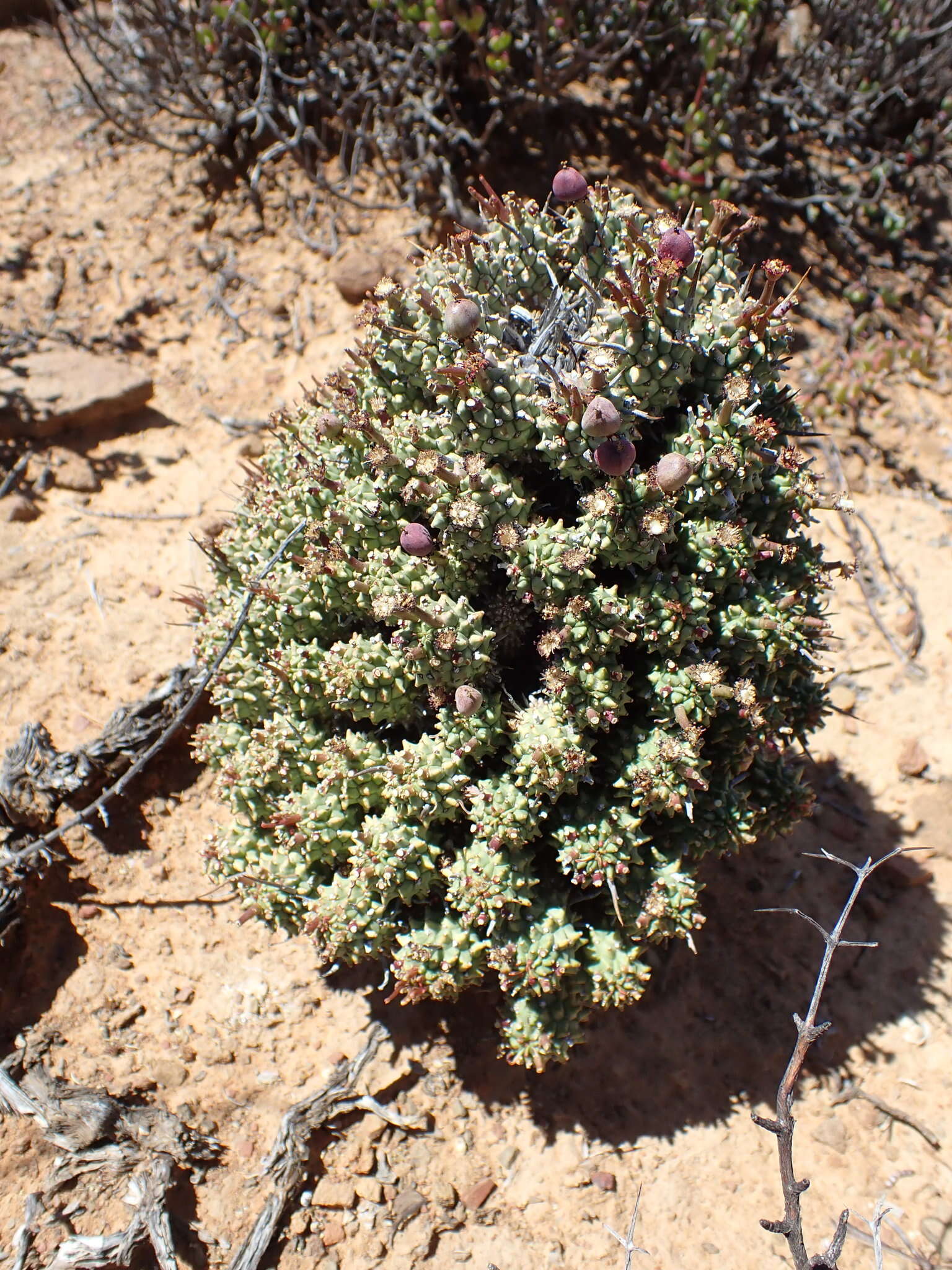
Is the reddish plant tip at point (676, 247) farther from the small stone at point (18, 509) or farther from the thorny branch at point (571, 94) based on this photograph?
the small stone at point (18, 509)

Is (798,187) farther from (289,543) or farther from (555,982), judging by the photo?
(555,982)

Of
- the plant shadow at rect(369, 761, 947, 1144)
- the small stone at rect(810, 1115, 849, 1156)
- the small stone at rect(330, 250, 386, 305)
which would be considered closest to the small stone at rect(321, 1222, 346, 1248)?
the plant shadow at rect(369, 761, 947, 1144)

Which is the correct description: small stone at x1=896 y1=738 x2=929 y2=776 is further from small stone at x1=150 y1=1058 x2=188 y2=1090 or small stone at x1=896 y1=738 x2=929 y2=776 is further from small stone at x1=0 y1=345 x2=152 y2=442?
small stone at x1=0 y1=345 x2=152 y2=442

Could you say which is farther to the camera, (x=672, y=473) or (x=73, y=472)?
(x=73, y=472)

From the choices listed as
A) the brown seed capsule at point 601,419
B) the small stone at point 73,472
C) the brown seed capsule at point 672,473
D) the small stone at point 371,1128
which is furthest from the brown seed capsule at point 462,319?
the small stone at point 73,472

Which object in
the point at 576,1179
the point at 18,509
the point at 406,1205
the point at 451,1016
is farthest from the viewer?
the point at 18,509

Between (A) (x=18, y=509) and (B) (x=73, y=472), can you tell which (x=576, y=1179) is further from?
(B) (x=73, y=472)

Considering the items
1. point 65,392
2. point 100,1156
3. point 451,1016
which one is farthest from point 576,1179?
point 65,392
